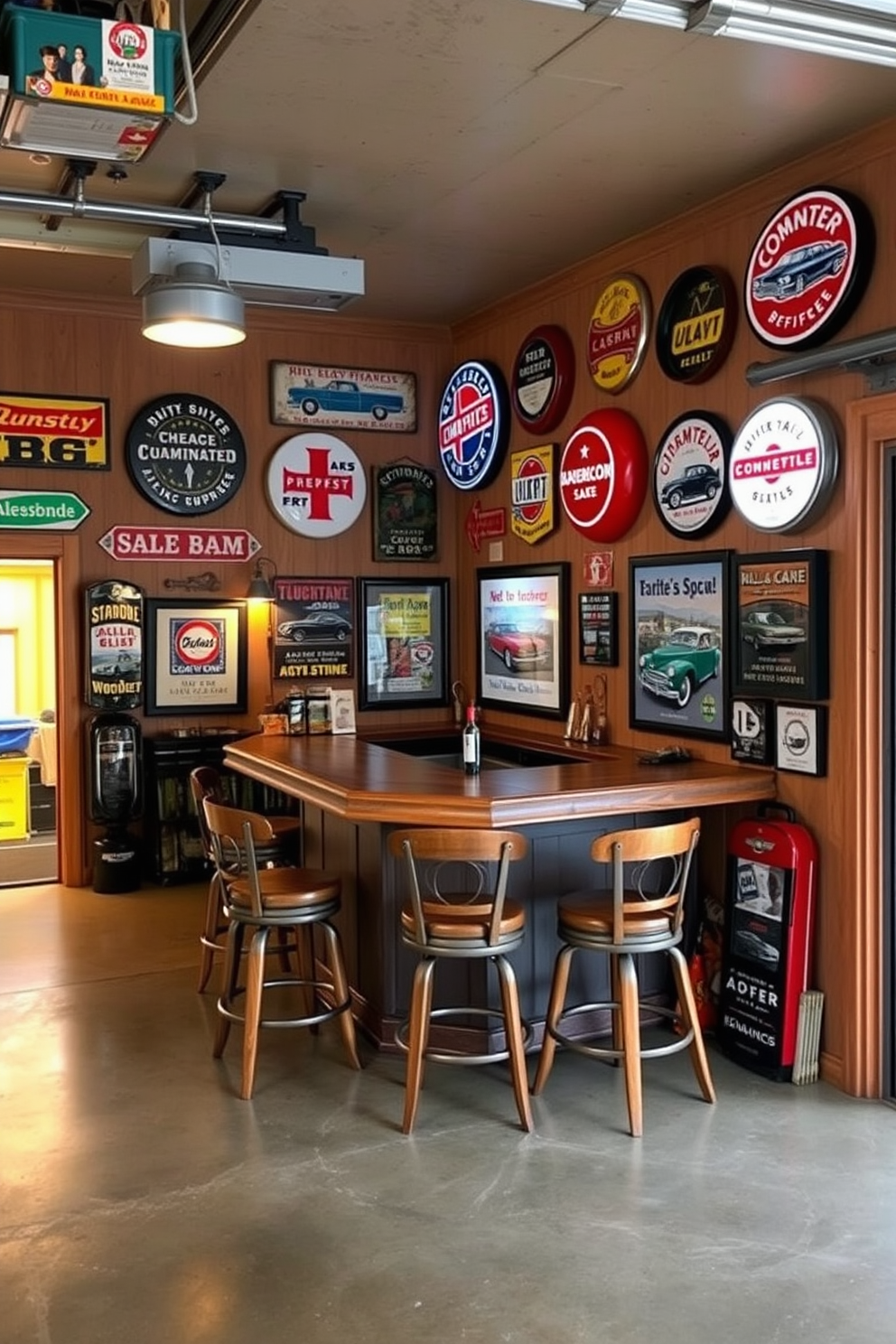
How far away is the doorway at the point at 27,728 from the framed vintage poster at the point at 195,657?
101 cm

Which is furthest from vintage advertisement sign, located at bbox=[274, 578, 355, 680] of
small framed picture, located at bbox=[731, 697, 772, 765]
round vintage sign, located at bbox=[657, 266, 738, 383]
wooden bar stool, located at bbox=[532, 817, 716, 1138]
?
wooden bar stool, located at bbox=[532, 817, 716, 1138]

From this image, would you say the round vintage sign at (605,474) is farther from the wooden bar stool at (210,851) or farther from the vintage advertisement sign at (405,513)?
the wooden bar stool at (210,851)

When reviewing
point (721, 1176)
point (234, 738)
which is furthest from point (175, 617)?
point (721, 1176)

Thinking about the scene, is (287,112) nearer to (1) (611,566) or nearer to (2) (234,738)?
(1) (611,566)

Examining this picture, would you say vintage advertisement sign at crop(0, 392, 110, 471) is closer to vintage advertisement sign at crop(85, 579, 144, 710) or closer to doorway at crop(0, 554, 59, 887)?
vintage advertisement sign at crop(85, 579, 144, 710)

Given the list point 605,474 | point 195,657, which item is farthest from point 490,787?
point 195,657

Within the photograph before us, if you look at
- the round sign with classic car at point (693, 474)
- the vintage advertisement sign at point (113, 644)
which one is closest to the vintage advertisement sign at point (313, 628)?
the vintage advertisement sign at point (113, 644)

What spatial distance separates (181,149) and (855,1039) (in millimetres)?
3902

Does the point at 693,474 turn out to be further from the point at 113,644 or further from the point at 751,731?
the point at 113,644

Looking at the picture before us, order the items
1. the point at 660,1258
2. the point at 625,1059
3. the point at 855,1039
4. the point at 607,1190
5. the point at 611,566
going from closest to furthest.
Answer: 1. the point at 660,1258
2. the point at 607,1190
3. the point at 625,1059
4. the point at 855,1039
5. the point at 611,566

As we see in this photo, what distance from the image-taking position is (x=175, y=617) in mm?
6812

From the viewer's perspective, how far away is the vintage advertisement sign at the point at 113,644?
661cm

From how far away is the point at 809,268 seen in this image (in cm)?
421

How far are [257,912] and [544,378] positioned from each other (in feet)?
10.3
